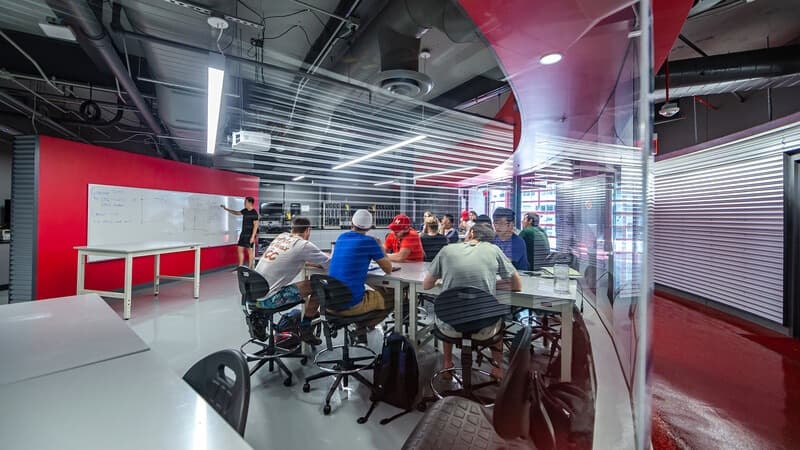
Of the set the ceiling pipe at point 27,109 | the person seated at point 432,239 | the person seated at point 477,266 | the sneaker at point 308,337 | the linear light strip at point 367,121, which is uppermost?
the ceiling pipe at point 27,109

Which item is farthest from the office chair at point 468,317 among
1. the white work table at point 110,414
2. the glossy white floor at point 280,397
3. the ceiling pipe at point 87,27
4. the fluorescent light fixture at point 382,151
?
the ceiling pipe at point 87,27

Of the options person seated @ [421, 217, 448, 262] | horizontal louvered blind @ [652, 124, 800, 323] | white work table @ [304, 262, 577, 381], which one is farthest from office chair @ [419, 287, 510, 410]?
horizontal louvered blind @ [652, 124, 800, 323]

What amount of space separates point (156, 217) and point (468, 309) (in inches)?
200

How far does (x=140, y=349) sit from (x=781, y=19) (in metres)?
5.71

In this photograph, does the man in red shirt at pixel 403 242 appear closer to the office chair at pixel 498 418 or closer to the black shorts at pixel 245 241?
the office chair at pixel 498 418

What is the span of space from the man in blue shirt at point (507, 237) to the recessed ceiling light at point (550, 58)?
76cm

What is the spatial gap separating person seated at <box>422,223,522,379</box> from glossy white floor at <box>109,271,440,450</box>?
75 cm

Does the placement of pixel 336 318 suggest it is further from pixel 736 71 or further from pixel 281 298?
pixel 736 71

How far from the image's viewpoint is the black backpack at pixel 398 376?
165 centimetres

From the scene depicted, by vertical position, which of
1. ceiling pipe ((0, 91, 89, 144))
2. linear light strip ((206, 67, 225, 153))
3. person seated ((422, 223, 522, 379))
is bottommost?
person seated ((422, 223, 522, 379))

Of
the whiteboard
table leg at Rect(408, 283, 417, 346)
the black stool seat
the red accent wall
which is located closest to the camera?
the black stool seat

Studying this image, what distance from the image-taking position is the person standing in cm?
145

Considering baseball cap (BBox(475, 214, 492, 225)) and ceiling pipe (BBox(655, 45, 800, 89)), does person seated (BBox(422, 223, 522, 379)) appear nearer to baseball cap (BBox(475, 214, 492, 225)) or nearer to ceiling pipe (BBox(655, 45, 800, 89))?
baseball cap (BBox(475, 214, 492, 225))

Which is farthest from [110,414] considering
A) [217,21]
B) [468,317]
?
[217,21]
